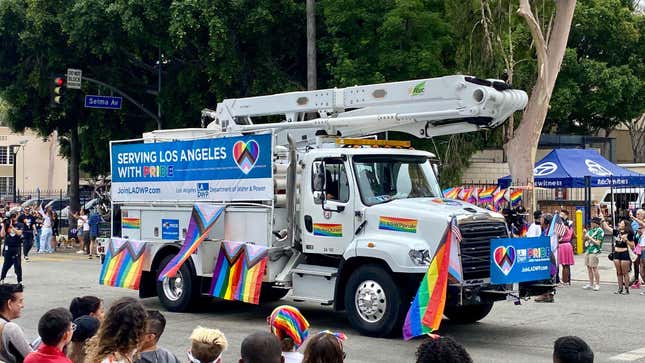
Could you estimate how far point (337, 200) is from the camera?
13.4 metres

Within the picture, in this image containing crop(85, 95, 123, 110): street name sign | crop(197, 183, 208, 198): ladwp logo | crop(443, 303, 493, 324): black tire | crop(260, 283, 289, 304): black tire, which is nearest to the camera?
crop(443, 303, 493, 324): black tire

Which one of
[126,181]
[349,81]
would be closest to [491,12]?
[349,81]

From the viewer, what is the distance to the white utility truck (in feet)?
41.0

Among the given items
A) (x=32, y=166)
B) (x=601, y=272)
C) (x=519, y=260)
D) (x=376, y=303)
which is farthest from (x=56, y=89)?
(x=32, y=166)

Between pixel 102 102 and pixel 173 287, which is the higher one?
pixel 102 102

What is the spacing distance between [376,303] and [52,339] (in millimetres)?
7306

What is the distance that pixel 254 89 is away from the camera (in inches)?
1163

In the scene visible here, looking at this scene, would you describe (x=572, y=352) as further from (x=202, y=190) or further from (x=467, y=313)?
(x=202, y=190)

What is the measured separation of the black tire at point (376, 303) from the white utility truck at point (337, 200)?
2cm

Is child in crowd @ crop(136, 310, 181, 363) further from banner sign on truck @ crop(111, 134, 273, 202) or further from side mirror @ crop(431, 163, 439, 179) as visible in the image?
side mirror @ crop(431, 163, 439, 179)

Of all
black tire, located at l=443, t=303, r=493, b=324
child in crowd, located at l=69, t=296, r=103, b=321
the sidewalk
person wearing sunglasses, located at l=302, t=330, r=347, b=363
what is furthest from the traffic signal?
person wearing sunglasses, located at l=302, t=330, r=347, b=363

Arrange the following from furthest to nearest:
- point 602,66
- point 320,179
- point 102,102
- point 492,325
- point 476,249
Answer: point 602,66
point 102,102
point 492,325
point 320,179
point 476,249

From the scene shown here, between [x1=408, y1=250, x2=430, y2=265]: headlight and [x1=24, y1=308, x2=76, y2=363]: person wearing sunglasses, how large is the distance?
23.0ft

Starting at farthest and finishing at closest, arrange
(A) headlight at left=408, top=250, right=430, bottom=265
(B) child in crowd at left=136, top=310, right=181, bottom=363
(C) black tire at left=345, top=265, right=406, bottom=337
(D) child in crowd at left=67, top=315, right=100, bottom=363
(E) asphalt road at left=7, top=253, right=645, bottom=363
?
(C) black tire at left=345, top=265, right=406, bottom=337
(A) headlight at left=408, top=250, right=430, bottom=265
(E) asphalt road at left=7, top=253, right=645, bottom=363
(D) child in crowd at left=67, top=315, right=100, bottom=363
(B) child in crowd at left=136, top=310, right=181, bottom=363
